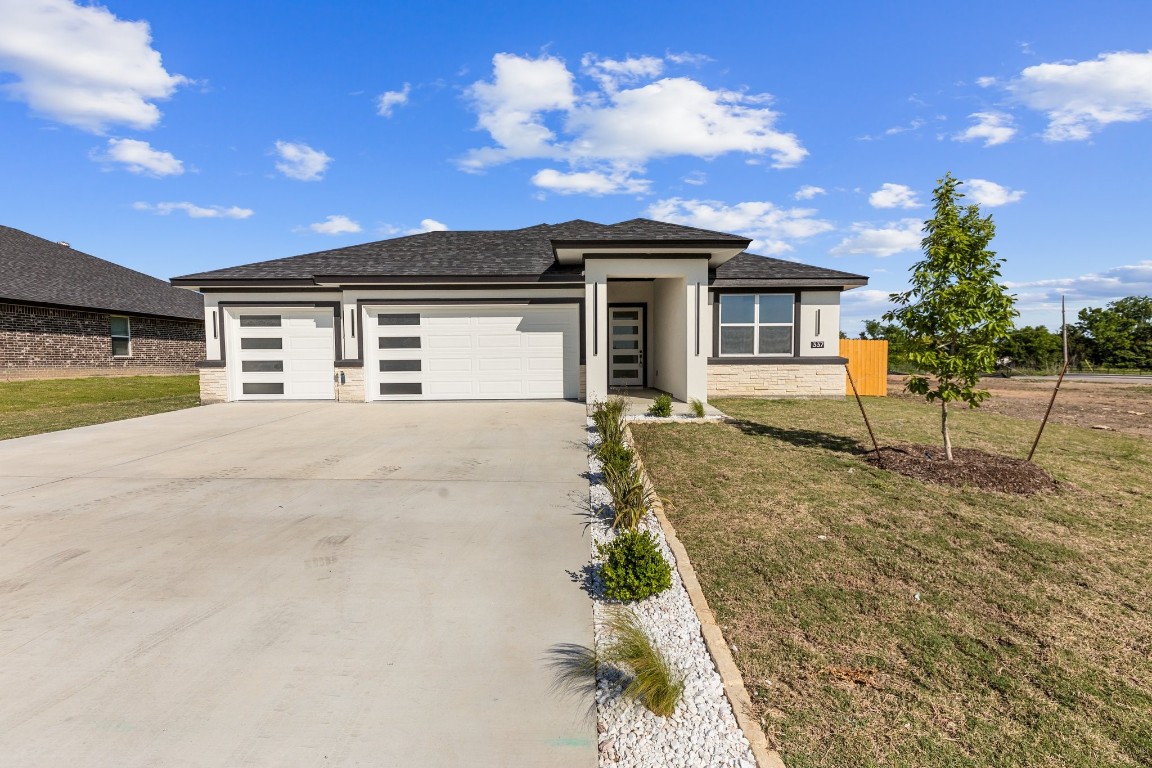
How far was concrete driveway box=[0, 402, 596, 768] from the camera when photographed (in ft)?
7.78

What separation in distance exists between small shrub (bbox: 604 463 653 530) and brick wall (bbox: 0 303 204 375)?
74.2 ft

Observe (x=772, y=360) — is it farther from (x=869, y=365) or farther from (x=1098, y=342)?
(x=1098, y=342)

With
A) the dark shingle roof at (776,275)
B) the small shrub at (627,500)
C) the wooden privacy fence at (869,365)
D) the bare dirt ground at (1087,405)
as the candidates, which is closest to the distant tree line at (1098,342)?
the bare dirt ground at (1087,405)

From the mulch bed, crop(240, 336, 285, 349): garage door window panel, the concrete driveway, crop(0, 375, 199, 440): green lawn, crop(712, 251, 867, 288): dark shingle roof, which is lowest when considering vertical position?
the concrete driveway

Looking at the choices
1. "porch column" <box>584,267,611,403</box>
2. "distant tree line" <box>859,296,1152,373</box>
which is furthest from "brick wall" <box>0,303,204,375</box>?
"distant tree line" <box>859,296,1152,373</box>

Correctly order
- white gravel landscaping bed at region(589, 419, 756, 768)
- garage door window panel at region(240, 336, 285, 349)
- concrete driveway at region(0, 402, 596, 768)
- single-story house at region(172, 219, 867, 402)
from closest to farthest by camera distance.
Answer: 1. white gravel landscaping bed at region(589, 419, 756, 768)
2. concrete driveway at region(0, 402, 596, 768)
3. single-story house at region(172, 219, 867, 402)
4. garage door window panel at region(240, 336, 285, 349)

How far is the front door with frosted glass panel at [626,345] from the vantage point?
15.8 meters

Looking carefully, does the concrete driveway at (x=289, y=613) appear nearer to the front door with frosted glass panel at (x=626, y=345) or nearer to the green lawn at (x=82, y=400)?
the green lawn at (x=82, y=400)

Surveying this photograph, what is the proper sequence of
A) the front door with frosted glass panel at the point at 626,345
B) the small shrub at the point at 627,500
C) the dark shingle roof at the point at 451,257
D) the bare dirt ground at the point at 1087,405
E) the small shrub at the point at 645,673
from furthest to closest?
the front door with frosted glass panel at the point at 626,345
the dark shingle roof at the point at 451,257
the bare dirt ground at the point at 1087,405
the small shrub at the point at 627,500
the small shrub at the point at 645,673

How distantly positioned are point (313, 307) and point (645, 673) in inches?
543

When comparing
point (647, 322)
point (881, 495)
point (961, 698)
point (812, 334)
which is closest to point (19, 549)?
point (961, 698)

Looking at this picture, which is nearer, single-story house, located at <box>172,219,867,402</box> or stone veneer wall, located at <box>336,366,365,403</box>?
single-story house, located at <box>172,219,867,402</box>

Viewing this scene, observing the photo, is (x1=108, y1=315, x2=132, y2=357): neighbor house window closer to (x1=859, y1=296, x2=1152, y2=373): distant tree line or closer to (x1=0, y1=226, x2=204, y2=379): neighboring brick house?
(x1=0, y1=226, x2=204, y2=379): neighboring brick house

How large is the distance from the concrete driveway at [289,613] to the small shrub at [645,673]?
0.29 metres
